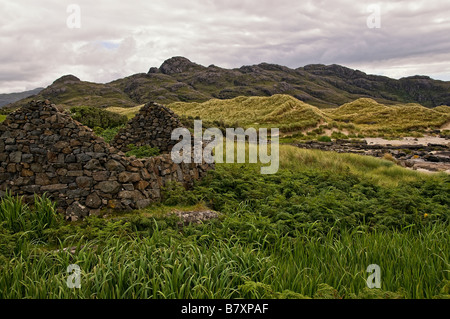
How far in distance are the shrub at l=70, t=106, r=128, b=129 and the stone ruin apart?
18910mm

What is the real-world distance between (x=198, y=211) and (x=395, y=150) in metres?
23.0

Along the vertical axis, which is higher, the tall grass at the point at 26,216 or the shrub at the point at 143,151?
the shrub at the point at 143,151

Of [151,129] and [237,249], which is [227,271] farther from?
[151,129]

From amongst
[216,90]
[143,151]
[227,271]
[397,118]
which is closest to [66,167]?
[143,151]

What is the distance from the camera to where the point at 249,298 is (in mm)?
4320

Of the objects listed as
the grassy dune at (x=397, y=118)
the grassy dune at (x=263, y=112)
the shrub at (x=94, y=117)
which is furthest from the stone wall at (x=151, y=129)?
the grassy dune at (x=397, y=118)

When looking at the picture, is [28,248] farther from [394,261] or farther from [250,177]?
[250,177]

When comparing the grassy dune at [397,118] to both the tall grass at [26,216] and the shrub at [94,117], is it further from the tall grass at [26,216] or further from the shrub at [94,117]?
the tall grass at [26,216]

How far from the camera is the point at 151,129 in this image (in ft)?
45.6

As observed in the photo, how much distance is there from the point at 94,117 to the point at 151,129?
17.0 m

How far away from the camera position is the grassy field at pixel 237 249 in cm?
433

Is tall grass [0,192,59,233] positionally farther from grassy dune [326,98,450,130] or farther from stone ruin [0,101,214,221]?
grassy dune [326,98,450,130]

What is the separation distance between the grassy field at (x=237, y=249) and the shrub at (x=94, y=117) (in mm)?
20699
